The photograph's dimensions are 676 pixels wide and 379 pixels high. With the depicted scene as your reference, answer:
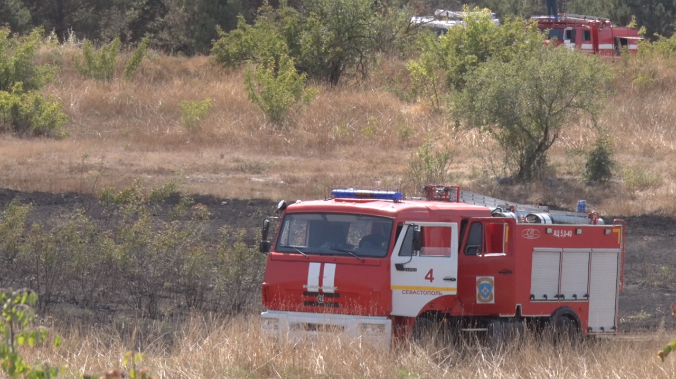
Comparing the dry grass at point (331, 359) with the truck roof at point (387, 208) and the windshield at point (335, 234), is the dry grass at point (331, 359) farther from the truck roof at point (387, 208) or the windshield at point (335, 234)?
the truck roof at point (387, 208)

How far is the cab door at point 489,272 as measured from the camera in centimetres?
1021

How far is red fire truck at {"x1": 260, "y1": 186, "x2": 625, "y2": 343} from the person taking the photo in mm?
9398

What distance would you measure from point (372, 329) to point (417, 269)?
836 mm

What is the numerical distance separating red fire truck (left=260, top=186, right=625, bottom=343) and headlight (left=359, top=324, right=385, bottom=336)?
0.01 metres

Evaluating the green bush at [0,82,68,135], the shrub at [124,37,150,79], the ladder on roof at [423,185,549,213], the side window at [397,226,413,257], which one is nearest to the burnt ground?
the ladder on roof at [423,185,549,213]

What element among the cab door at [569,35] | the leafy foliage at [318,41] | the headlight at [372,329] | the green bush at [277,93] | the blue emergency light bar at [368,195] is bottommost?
the headlight at [372,329]

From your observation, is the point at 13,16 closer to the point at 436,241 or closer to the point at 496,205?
the point at 496,205

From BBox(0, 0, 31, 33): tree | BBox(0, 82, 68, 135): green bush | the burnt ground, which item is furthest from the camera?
BBox(0, 0, 31, 33): tree

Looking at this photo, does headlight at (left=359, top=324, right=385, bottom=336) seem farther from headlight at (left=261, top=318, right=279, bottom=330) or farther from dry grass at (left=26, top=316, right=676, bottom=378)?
headlight at (left=261, top=318, right=279, bottom=330)

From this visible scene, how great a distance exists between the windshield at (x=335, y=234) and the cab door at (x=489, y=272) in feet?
3.79

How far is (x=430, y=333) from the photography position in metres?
9.49

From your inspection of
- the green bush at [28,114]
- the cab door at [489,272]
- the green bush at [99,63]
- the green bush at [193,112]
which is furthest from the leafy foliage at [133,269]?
the green bush at [99,63]

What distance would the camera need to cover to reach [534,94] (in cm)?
2144

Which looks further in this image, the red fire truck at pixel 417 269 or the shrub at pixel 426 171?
the shrub at pixel 426 171
